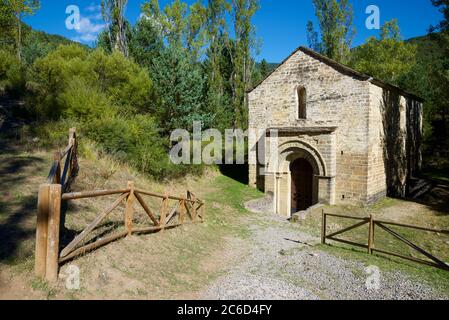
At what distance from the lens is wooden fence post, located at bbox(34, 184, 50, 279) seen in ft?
11.7

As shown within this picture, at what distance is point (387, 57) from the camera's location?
28.5 metres

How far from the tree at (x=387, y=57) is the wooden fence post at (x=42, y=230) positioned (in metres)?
30.5

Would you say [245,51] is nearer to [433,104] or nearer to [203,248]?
[433,104]

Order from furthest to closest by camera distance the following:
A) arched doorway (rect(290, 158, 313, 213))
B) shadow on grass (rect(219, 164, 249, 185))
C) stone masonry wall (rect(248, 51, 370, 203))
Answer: shadow on grass (rect(219, 164, 249, 185)), arched doorway (rect(290, 158, 313, 213)), stone masonry wall (rect(248, 51, 370, 203))

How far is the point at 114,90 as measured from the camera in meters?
16.0

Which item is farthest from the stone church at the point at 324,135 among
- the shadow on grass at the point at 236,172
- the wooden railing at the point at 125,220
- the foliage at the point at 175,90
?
the wooden railing at the point at 125,220

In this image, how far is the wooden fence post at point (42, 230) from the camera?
3.58 meters

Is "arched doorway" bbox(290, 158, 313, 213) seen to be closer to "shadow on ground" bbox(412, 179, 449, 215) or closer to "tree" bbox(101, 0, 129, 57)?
"shadow on ground" bbox(412, 179, 449, 215)

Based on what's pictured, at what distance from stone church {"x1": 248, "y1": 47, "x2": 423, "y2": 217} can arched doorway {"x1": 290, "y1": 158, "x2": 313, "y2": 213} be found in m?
0.05

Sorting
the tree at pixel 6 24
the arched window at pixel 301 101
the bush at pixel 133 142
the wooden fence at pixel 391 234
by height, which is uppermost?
the tree at pixel 6 24

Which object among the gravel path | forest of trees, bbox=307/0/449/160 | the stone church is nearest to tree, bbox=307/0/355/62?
forest of trees, bbox=307/0/449/160

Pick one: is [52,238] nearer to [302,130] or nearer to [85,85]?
[302,130]

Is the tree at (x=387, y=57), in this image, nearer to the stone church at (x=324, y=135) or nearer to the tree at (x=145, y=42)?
the stone church at (x=324, y=135)
